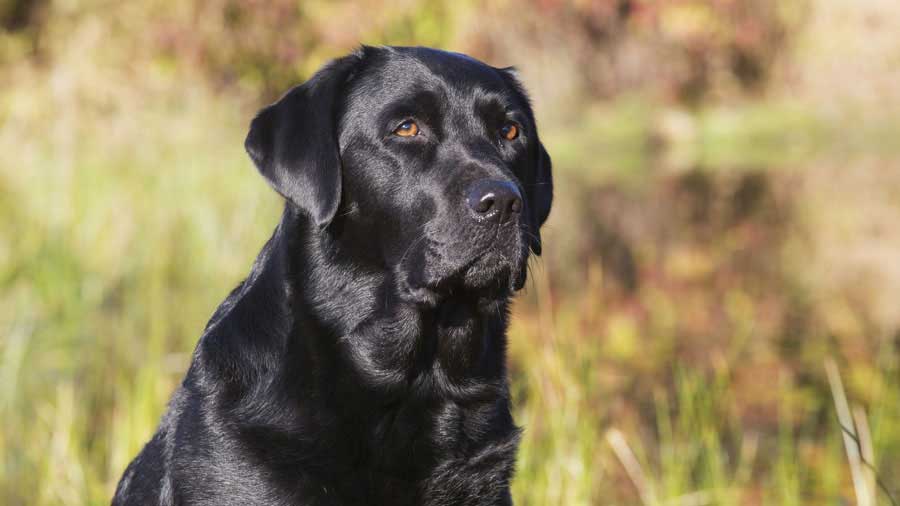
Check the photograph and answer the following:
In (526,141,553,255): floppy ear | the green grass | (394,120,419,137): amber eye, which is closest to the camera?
(394,120,419,137): amber eye

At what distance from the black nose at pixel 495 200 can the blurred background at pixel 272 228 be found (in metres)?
0.89

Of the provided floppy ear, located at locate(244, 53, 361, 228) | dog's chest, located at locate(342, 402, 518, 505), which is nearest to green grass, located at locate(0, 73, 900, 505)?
dog's chest, located at locate(342, 402, 518, 505)

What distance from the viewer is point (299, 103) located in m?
3.01

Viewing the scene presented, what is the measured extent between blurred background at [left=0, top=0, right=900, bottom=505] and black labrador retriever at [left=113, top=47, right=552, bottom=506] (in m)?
0.79

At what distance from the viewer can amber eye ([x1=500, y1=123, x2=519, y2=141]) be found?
3.23 meters

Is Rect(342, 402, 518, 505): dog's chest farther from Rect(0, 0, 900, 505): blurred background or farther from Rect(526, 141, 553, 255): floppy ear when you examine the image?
Rect(0, 0, 900, 505): blurred background

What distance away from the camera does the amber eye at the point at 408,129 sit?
3.02 metres

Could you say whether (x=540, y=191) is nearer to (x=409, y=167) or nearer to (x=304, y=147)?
(x=409, y=167)

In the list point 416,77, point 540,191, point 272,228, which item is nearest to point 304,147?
point 416,77

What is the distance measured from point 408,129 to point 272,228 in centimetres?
515

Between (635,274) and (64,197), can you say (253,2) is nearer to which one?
(64,197)

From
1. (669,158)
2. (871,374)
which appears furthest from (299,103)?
(669,158)

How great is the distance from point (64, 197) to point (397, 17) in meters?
3.64

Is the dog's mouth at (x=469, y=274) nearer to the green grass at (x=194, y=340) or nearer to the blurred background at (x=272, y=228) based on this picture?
the blurred background at (x=272, y=228)
